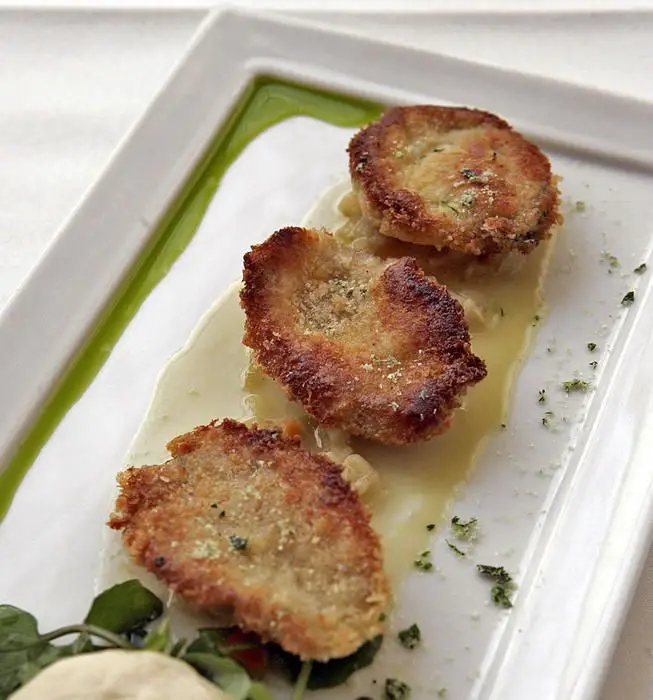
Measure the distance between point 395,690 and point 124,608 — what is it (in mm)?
670

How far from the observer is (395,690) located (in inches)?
95.3

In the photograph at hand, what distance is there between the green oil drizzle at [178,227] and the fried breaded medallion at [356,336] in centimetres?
40

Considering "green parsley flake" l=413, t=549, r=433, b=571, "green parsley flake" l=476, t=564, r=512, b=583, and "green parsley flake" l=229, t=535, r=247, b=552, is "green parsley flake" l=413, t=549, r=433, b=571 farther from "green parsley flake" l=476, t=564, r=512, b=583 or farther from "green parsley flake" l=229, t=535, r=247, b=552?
"green parsley flake" l=229, t=535, r=247, b=552

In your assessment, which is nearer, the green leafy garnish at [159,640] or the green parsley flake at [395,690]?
the green leafy garnish at [159,640]

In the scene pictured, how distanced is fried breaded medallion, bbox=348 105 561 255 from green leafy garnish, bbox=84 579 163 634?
138cm

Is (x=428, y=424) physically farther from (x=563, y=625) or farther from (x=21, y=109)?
(x=21, y=109)

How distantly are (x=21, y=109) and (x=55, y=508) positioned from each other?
83.4 inches

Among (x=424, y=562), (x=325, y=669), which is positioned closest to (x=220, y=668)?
(x=325, y=669)

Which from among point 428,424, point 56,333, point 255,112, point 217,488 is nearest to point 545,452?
point 428,424

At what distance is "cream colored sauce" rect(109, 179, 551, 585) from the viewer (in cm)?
275

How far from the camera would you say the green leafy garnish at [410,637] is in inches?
98.7

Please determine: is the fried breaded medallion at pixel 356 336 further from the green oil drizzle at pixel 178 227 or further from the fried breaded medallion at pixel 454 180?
the green oil drizzle at pixel 178 227

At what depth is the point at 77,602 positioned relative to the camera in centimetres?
257

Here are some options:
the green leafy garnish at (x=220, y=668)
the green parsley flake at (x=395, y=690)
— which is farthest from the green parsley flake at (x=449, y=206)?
the green leafy garnish at (x=220, y=668)
